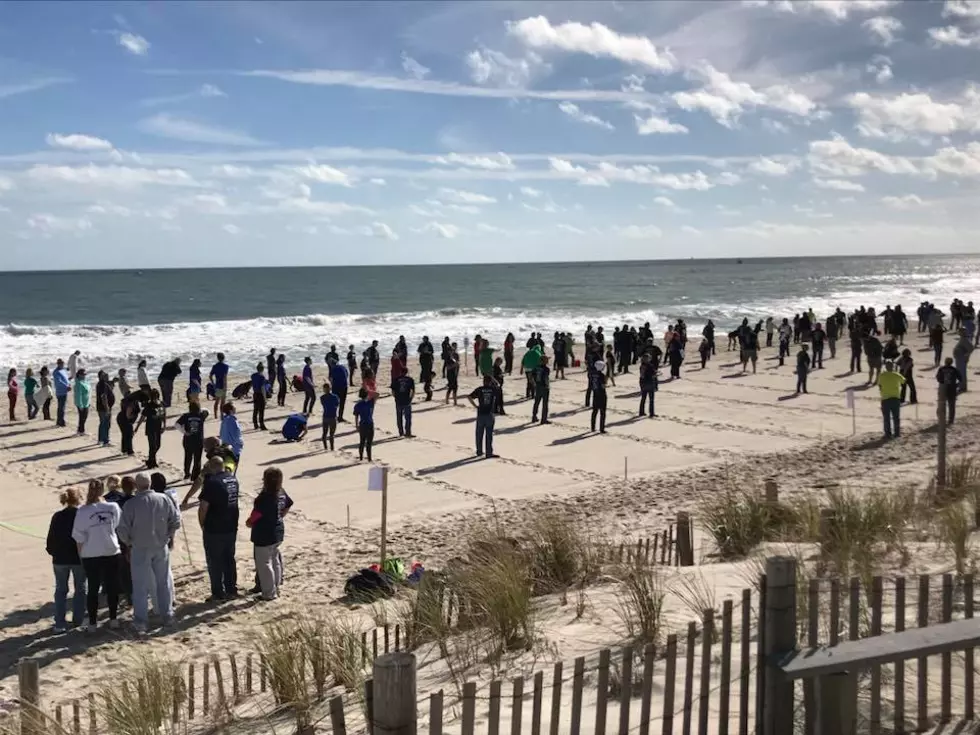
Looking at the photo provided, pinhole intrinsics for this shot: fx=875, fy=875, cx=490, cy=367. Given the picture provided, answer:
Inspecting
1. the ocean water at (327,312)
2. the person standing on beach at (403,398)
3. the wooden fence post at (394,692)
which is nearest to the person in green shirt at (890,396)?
the person standing on beach at (403,398)

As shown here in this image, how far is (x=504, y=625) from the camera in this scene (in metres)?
5.55

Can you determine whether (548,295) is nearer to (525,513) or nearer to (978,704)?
(525,513)

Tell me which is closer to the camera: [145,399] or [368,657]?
[368,657]

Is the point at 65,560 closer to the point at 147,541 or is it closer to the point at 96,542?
the point at 96,542

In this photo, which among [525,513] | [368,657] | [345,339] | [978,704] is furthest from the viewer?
[345,339]

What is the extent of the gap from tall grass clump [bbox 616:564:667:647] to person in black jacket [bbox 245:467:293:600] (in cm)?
388

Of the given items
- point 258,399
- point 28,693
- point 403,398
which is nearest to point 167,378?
point 258,399

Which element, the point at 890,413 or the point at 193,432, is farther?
the point at 890,413

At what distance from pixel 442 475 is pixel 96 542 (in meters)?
6.91

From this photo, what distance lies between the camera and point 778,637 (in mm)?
3244

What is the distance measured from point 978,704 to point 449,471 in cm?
1043

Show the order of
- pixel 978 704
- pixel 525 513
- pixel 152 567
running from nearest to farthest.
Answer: pixel 978 704 < pixel 152 567 < pixel 525 513

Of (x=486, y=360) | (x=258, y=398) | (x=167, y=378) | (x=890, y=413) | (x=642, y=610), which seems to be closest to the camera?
(x=642, y=610)

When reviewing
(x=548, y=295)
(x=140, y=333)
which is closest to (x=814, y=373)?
(x=140, y=333)
